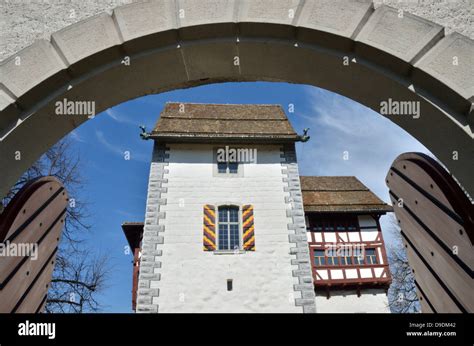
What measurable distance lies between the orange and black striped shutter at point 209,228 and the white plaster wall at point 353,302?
697 centimetres

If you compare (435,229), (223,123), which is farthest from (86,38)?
(223,123)

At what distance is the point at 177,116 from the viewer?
21.3 metres

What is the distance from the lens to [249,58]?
276cm

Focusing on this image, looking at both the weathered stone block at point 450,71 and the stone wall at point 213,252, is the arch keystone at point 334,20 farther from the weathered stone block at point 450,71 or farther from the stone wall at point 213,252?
the stone wall at point 213,252

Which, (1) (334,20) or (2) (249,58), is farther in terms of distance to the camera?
(2) (249,58)

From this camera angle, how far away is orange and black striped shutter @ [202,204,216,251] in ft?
52.8

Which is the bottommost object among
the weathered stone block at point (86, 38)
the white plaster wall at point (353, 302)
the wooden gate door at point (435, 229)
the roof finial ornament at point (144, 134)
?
the wooden gate door at point (435, 229)

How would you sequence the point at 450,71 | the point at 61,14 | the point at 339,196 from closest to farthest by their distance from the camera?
the point at 450,71, the point at 61,14, the point at 339,196

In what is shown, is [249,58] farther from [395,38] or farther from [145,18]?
[395,38]

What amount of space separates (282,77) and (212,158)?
15568mm

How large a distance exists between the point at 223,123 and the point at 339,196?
27.5 ft

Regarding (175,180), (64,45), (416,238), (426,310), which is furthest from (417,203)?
(175,180)

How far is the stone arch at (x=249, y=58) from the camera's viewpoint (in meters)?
2.33

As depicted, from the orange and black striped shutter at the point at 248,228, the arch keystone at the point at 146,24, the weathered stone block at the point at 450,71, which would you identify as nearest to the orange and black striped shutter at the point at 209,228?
the orange and black striped shutter at the point at 248,228
